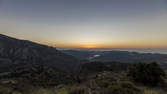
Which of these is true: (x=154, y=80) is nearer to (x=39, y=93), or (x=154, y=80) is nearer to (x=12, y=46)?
(x=39, y=93)

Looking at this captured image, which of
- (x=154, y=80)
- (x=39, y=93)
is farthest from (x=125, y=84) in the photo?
(x=39, y=93)

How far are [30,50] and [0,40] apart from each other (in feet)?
172

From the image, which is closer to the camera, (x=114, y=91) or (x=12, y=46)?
(x=114, y=91)

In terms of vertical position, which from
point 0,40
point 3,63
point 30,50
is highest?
point 0,40

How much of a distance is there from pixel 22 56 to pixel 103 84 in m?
163

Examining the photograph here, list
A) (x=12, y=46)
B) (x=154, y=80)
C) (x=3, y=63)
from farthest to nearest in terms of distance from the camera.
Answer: (x=12, y=46)
(x=3, y=63)
(x=154, y=80)

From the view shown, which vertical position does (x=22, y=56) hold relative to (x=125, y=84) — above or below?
below

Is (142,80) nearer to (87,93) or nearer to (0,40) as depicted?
(87,93)

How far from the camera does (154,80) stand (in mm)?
10367

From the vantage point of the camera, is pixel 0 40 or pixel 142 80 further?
pixel 0 40

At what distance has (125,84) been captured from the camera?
823 centimetres

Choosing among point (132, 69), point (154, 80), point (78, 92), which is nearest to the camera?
point (78, 92)

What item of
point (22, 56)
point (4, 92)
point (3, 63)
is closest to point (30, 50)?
point (22, 56)

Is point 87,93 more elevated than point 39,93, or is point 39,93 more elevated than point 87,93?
point 87,93
